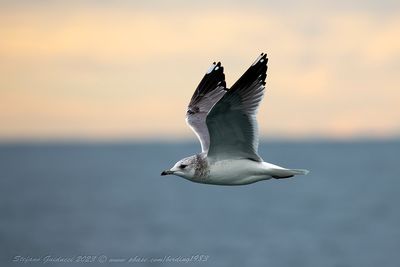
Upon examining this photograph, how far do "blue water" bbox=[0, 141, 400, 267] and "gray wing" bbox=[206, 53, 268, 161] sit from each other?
71.7 feet

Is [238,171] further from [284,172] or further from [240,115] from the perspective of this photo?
[240,115]

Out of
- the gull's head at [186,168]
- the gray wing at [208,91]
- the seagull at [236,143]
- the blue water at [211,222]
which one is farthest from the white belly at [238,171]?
the blue water at [211,222]

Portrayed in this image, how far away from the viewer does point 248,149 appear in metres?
17.7

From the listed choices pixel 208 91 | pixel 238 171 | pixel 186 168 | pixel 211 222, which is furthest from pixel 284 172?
pixel 211 222

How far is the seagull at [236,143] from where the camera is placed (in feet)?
56.3

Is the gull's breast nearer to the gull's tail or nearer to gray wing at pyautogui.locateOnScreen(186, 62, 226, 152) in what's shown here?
the gull's tail

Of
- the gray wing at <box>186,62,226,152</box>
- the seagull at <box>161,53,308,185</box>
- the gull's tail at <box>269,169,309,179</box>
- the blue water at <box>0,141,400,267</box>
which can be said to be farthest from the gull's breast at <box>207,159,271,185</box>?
the blue water at <box>0,141,400,267</box>

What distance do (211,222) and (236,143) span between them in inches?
1788

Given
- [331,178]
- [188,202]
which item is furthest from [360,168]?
[188,202]

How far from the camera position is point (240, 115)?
56.6ft

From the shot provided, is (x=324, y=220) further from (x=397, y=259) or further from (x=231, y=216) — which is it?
(x=397, y=259)

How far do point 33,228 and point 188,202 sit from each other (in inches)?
1047

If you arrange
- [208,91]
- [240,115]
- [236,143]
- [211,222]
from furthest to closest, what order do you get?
[211,222] → [208,91] → [236,143] → [240,115]

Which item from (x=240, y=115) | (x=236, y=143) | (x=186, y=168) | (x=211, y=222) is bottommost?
(x=211, y=222)
